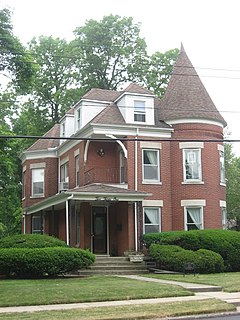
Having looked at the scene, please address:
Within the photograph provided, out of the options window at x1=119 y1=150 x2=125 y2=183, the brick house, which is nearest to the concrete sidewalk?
the brick house

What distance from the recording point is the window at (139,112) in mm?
29203

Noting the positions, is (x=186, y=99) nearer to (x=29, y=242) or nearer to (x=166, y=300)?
(x=29, y=242)

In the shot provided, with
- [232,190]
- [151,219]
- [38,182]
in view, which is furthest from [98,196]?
[232,190]

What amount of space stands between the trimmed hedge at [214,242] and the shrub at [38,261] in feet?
19.0

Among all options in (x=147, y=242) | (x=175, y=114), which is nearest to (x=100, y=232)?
(x=147, y=242)

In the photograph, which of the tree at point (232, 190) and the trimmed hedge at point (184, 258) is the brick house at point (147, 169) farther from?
the tree at point (232, 190)

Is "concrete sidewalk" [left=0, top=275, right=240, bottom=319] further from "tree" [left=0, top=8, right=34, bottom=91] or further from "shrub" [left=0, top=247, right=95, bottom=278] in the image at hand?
"tree" [left=0, top=8, right=34, bottom=91]

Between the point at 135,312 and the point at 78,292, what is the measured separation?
3242 mm

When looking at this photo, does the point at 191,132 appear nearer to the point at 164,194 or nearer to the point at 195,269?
the point at 164,194

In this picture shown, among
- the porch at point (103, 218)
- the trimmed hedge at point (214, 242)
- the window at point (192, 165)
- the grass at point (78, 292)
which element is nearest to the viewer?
the grass at point (78, 292)

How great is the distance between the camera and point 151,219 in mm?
28281

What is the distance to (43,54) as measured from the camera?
1763 inches

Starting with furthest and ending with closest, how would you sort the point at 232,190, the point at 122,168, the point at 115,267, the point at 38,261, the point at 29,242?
the point at 232,190 < the point at 122,168 < the point at 115,267 < the point at 29,242 < the point at 38,261

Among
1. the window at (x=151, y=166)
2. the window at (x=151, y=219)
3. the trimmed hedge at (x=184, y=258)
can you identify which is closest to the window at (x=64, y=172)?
the window at (x=151, y=166)
